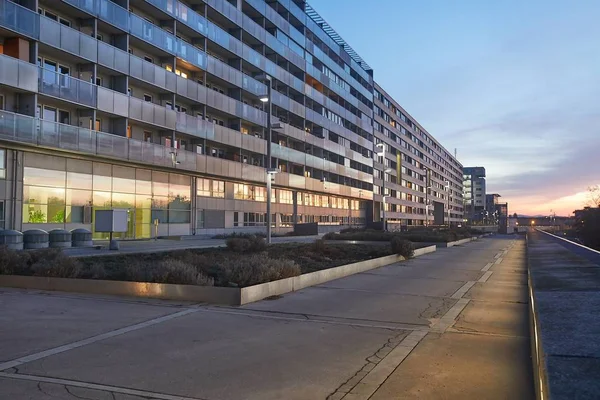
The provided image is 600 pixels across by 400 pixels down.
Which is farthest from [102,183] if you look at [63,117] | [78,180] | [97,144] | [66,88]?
[66,88]

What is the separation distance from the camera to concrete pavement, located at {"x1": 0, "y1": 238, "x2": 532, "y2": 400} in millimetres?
5297

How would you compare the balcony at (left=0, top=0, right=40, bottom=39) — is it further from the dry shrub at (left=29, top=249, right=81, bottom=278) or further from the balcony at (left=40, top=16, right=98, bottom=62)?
the dry shrub at (left=29, top=249, right=81, bottom=278)

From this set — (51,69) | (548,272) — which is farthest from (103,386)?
(51,69)

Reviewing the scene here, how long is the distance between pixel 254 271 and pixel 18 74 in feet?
71.7

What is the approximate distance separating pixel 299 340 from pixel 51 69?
28.6 m

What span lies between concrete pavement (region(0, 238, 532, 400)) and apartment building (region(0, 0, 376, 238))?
1967cm

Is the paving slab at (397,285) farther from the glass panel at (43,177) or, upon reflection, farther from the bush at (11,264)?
the glass panel at (43,177)

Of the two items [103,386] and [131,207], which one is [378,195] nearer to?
[131,207]

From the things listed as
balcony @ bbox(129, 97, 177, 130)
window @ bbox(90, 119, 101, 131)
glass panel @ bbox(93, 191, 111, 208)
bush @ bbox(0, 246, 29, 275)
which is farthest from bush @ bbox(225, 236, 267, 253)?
balcony @ bbox(129, 97, 177, 130)

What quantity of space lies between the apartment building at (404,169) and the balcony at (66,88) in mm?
53207

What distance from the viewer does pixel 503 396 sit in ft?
17.1

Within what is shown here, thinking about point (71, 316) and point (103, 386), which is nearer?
point (103, 386)

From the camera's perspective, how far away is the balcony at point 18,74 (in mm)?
26188

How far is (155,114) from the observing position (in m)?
36.9
